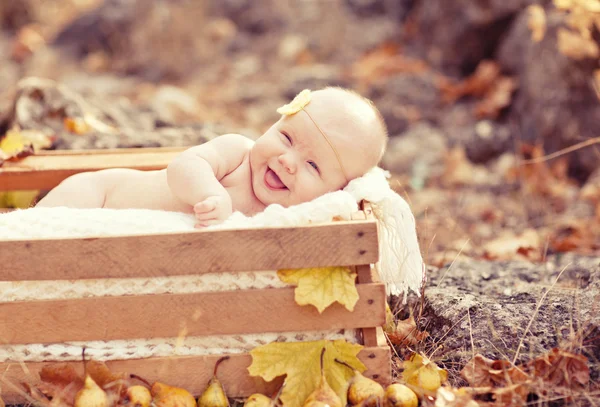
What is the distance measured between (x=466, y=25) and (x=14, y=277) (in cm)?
474

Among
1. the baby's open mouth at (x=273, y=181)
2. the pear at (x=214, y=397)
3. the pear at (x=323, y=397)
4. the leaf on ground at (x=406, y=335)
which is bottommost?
the leaf on ground at (x=406, y=335)

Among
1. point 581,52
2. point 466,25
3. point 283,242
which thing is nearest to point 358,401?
point 283,242

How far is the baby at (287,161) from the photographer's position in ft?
7.04

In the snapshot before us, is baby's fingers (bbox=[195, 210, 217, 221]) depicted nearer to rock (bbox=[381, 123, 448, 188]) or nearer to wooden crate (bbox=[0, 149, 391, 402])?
wooden crate (bbox=[0, 149, 391, 402])

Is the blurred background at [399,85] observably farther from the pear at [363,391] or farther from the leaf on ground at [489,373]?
the pear at [363,391]

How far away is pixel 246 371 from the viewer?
1942 mm

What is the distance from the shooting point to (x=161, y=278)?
1875 mm

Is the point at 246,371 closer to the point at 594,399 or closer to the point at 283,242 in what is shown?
the point at 283,242

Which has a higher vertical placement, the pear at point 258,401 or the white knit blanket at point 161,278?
the white knit blanket at point 161,278

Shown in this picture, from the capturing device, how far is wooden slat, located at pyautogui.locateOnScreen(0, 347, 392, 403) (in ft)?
6.30

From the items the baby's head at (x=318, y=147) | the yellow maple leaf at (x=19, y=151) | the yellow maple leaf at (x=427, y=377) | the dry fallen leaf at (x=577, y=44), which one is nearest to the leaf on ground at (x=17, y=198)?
the yellow maple leaf at (x=19, y=151)

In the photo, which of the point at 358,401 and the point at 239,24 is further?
the point at 239,24

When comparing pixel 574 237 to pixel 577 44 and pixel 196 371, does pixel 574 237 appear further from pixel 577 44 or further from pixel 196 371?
pixel 196 371

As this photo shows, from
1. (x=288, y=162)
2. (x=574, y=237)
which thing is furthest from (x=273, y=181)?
(x=574, y=237)
